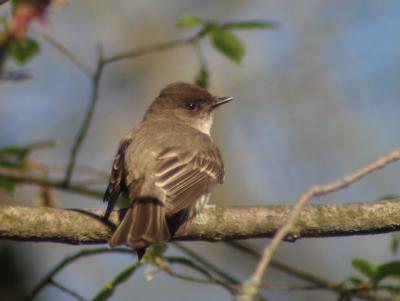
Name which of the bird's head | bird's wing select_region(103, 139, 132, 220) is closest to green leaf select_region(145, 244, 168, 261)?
bird's wing select_region(103, 139, 132, 220)

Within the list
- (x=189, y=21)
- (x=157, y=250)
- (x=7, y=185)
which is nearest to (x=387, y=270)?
(x=157, y=250)

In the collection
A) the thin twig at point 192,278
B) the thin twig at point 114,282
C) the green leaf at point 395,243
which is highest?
the green leaf at point 395,243

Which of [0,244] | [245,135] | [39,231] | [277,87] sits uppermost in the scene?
[277,87]

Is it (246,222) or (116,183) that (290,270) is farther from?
(116,183)

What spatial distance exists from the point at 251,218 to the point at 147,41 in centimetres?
1154

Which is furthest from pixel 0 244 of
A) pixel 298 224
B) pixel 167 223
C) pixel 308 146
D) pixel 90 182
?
pixel 308 146

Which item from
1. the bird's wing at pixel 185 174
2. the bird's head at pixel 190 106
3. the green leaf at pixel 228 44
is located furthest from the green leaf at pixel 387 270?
the bird's head at pixel 190 106

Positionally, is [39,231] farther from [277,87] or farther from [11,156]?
[277,87]

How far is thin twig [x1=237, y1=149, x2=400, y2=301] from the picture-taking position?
2.39 m

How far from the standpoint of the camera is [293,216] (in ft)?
8.76

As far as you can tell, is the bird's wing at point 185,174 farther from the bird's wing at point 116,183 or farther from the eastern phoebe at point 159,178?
the bird's wing at point 116,183

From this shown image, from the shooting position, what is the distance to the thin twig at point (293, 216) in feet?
7.84

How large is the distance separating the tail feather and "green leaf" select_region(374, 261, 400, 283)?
1.16 m

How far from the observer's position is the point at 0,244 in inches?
365
